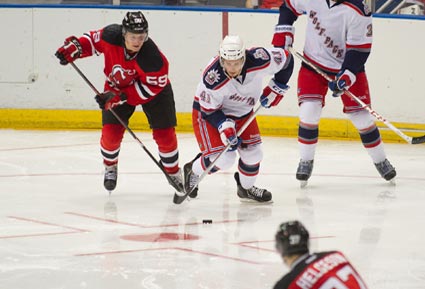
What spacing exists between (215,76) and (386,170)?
4.48 ft

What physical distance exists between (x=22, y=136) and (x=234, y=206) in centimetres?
290

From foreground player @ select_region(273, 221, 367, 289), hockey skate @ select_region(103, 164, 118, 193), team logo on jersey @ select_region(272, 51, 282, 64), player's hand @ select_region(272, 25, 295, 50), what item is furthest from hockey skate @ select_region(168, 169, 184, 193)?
foreground player @ select_region(273, 221, 367, 289)

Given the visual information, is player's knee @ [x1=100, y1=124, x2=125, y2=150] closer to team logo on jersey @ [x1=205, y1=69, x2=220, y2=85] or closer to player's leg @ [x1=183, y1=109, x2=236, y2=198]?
player's leg @ [x1=183, y1=109, x2=236, y2=198]

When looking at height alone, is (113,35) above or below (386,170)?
above

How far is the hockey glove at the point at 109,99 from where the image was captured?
198 inches

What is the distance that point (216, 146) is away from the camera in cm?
512

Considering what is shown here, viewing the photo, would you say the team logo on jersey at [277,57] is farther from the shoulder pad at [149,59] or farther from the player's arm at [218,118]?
the shoulder pad at [149,59]

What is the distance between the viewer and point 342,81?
5.45 m

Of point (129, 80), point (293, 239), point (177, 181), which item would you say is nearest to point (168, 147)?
point (177, 181)

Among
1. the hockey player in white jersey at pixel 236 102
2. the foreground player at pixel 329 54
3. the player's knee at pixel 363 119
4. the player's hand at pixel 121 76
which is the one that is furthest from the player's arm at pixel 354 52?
the player's hand at pixel 121 76

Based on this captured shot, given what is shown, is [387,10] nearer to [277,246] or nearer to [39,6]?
[39,6]

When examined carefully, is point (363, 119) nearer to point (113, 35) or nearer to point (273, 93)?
point (273, 93)

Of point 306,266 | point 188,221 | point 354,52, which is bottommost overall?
point 188,221

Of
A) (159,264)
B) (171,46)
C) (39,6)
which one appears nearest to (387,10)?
(171,46)
